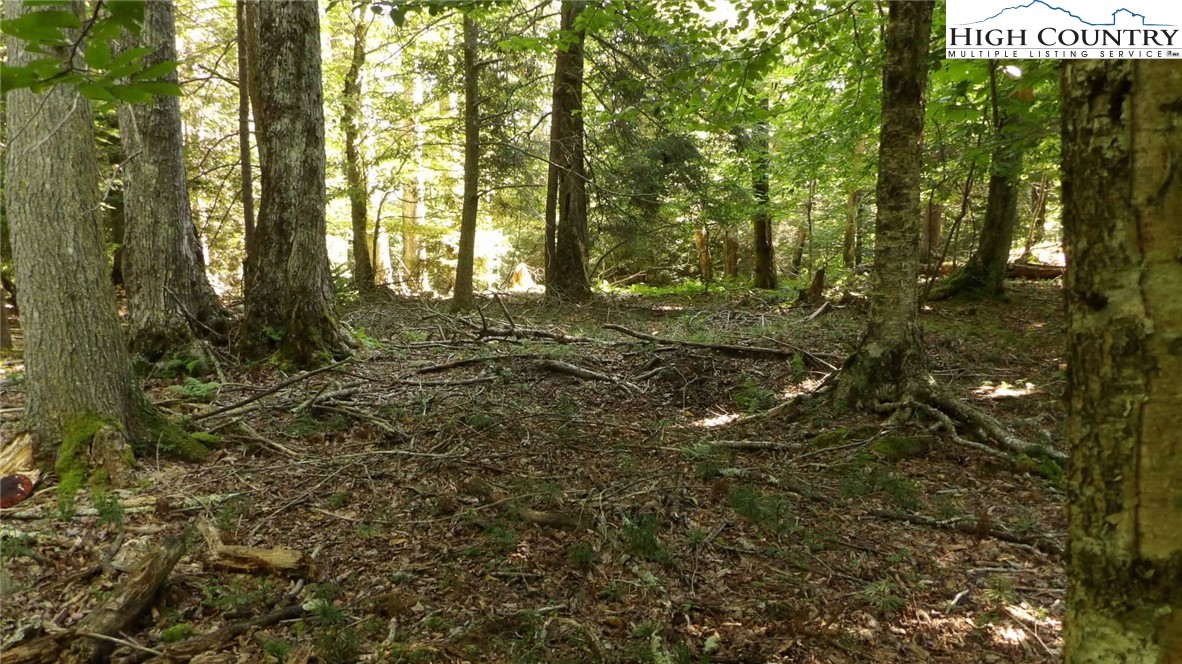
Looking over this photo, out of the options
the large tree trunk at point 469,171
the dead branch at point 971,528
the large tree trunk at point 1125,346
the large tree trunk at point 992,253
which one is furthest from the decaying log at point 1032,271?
the large tree trunk at point 1125,346

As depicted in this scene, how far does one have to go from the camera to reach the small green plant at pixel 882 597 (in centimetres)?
302

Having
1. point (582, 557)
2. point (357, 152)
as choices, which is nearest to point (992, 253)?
point (582, 557)

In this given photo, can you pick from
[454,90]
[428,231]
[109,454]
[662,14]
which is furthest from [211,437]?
[428,231]

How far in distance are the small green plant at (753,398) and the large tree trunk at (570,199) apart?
706cm

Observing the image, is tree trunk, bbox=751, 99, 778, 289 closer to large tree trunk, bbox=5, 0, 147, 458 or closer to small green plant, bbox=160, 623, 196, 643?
large tree trunk, bbox=5, 0, 147, 458

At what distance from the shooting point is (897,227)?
5.43 meters

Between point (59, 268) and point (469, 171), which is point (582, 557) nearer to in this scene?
point (59, 268)

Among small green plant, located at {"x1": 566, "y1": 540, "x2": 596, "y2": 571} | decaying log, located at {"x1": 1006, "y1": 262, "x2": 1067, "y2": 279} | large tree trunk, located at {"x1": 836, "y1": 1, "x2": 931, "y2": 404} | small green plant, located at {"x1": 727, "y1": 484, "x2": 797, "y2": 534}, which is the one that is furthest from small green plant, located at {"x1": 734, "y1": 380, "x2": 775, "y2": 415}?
decaying log, located at {"x1": 1006, "y1": 262, "x2": 1067, "y2": 279}

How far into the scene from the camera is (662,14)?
5.57 meters

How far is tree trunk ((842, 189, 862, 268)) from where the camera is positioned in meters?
19.0

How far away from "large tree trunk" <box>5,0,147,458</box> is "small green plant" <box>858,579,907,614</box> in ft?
16.1

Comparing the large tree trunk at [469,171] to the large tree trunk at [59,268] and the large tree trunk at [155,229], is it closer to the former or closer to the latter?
the large tree trunk at [155,229]

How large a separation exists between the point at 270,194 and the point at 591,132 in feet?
27.7

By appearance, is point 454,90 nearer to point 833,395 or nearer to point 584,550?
point 833,395
